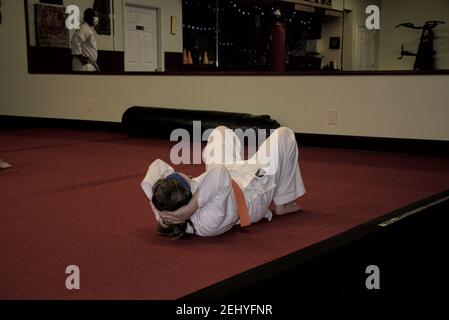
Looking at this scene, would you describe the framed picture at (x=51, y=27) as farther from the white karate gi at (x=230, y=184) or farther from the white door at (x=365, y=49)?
the white door at (x=365, y=49)

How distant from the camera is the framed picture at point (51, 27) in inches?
292

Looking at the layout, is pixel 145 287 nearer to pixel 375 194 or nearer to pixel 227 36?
pixel 375 194

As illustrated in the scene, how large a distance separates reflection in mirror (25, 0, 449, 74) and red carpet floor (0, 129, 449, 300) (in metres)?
2.66

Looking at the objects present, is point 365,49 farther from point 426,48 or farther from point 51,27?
point 51,27

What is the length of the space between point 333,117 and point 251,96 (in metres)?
0.93

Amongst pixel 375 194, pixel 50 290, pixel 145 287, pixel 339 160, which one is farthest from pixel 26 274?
pixel 339 160

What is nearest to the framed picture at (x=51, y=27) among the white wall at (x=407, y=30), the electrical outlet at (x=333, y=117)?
the electrical outlet at (x=333, y=117)

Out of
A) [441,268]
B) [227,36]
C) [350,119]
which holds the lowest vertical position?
[441,268]

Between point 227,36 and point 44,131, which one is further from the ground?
point 227,36

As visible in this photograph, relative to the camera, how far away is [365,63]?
12.8 m

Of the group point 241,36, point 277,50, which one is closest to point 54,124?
point 277,50

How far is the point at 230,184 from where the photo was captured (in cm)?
229

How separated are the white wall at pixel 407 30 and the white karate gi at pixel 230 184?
409 inches

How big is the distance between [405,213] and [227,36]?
7.88 meters
